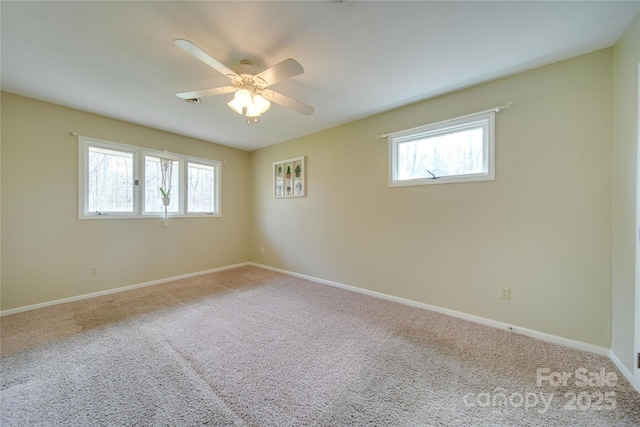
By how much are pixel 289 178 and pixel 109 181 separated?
2.67m

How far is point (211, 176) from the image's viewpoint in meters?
4.57

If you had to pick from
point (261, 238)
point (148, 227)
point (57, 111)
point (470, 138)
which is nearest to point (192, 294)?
point (148, 227)

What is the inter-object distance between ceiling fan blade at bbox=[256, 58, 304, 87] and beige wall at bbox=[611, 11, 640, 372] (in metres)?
2.31

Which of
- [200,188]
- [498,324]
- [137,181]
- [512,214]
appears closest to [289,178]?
[200,188]

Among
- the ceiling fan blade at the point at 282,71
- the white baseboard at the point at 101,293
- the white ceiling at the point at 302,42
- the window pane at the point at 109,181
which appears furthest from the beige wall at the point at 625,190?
the window pane at the point at 109,181

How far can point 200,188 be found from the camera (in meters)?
4.40

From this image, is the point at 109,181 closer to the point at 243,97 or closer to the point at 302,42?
the point at 243,97

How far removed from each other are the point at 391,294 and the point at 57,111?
4842 millimetres

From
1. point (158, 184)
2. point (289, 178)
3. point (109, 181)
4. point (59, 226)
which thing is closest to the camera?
point (59, 226)

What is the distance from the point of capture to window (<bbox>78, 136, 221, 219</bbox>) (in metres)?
3.17

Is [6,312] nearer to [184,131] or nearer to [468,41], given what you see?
[184,131]

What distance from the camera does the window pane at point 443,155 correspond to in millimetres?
2526

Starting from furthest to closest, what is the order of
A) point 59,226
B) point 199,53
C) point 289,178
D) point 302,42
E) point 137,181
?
point 289,178
point 137,181
point 59,226
point 302,42
point 199,53

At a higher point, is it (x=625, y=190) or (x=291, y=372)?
(x=625, y=190)
